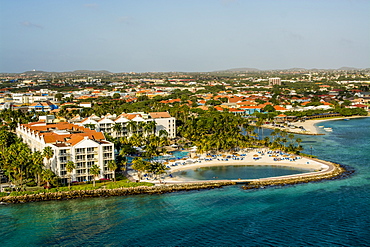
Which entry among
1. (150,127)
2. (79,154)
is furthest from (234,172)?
(150,127)

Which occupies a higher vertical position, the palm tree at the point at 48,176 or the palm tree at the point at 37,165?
the palm tree at the point at 37,165

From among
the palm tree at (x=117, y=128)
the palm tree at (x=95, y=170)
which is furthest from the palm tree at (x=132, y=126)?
the palm tree at (x=95, y=170)

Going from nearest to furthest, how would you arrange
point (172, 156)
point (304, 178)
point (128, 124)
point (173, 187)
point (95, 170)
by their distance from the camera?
point (95, 170) < point (173, 187) < point (304, 178) < point (172, 156) < point (128, 124)

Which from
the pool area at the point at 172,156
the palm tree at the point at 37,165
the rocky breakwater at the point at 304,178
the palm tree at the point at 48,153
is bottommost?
the pool area at the point at 172,156

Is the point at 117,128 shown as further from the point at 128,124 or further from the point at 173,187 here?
the point at 173,187

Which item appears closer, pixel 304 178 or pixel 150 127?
pixel 304 178

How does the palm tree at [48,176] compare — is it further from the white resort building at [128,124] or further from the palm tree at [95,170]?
the white resort building at [128,124]

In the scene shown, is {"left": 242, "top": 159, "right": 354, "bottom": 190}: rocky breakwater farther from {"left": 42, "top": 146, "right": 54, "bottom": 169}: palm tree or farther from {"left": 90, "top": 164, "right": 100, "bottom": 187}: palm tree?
{"left": 42, "top": 146, "right": 54, "bottom": 169}: palm tree
